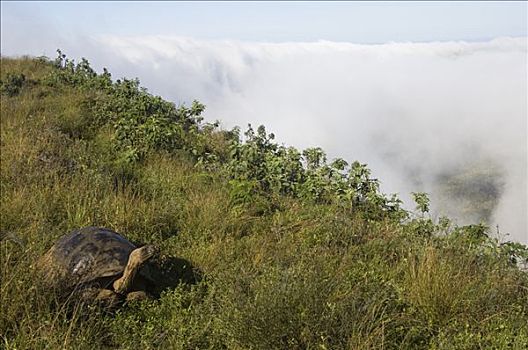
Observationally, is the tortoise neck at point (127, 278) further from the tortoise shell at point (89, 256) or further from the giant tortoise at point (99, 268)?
the tortoise shell at point (89, 256)

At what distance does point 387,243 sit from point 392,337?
1.84 m

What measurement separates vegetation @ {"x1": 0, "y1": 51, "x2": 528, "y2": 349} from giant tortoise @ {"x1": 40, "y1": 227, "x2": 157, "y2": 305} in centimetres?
15

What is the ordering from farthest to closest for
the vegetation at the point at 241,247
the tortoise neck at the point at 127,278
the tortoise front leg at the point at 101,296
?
the tortoise neck at the point at 127,278
the tortoise front leg at the point at 101,296
the vegetation at the point at 241,247

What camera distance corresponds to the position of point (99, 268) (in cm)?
391

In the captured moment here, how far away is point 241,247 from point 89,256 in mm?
1550

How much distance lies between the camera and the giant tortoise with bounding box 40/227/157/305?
3.74m

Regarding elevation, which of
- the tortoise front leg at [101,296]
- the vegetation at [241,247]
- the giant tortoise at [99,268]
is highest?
the vegetation at [241,247]

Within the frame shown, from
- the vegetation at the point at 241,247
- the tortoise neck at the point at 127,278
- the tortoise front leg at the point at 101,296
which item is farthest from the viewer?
the tortoise neck at the point at 127,278

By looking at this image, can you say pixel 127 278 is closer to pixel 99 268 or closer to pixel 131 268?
pixel 131 268

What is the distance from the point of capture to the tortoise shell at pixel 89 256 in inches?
151

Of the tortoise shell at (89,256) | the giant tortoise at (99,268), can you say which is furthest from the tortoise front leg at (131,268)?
the tortoise shell at (89,256)

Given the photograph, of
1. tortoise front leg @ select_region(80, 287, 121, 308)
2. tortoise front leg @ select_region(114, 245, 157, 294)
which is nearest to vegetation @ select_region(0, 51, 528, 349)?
tortoise front leg @ select_region(80, 287, 121, 308)

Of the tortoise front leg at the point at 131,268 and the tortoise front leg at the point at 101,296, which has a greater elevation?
the tortoise front leg at the point at 131,268

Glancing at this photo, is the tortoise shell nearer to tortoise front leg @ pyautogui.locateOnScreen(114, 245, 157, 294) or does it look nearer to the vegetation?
tortoise front leg @ pyautogui.locateOnScreen(114, 245, 157, 294)
